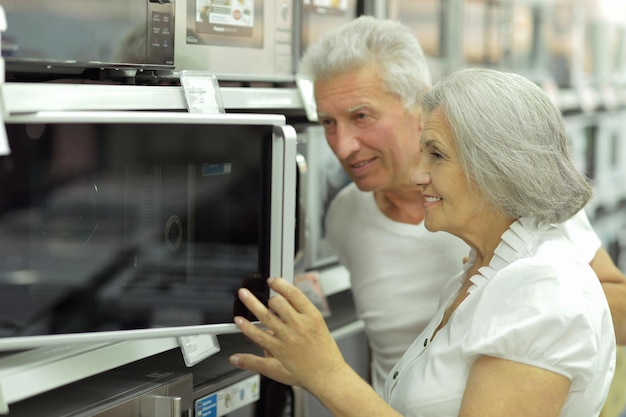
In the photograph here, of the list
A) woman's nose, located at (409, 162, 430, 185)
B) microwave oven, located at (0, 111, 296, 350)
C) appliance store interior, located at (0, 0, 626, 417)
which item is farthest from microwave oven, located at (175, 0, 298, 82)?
woman's nose, located at (409, 162, 430, 185)

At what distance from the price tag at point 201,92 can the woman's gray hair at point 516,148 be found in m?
0.39

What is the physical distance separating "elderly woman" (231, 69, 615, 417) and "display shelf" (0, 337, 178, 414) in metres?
0.19

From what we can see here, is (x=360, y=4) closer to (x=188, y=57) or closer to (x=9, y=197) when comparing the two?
(x=188, y=57)

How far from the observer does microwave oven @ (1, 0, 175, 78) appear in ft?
4.05

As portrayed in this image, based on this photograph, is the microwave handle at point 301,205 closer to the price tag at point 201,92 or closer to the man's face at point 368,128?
the man's face at point 368,128

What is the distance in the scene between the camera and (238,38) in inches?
71.1

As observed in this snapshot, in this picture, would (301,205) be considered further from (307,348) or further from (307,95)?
(307,348)

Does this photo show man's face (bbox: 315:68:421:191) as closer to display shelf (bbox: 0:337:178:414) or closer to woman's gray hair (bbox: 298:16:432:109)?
woman's gray hair (bbox: 298:16:432:109)

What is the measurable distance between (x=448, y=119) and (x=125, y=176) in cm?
53

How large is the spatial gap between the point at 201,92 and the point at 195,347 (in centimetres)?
43

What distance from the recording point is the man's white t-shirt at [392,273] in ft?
6.44

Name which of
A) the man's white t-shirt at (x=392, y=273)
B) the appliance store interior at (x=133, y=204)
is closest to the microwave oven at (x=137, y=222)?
the appliance store interior at (x=133, y=204)

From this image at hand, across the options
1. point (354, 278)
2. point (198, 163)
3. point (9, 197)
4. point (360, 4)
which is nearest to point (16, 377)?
point (9, 197)

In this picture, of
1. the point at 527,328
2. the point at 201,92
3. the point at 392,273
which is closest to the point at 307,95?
the point at 392,273
